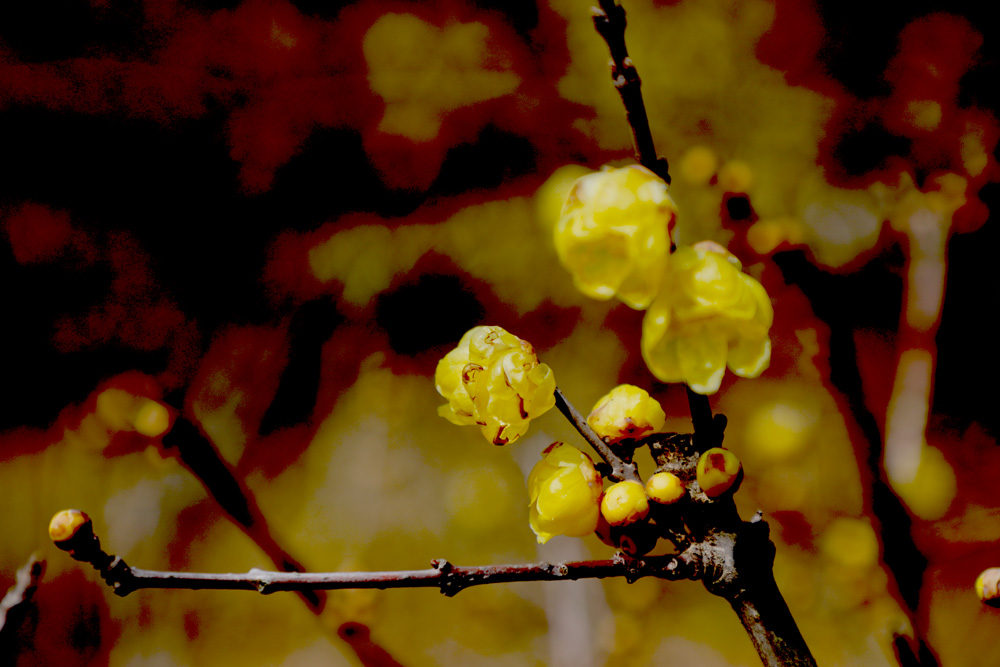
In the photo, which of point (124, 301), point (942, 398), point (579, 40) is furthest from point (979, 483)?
point (124, 301)

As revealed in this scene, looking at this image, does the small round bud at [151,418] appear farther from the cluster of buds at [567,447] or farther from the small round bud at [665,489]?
the small round bud at [665,489]

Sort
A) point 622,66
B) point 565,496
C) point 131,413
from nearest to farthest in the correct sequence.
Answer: point 622,66 → point 565,496 → point 131,413

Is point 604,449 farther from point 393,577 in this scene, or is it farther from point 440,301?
point 440,301

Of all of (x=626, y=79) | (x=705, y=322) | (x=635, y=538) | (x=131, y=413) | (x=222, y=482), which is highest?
(x=626, y=79)

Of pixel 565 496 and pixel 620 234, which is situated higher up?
pixel 620 234

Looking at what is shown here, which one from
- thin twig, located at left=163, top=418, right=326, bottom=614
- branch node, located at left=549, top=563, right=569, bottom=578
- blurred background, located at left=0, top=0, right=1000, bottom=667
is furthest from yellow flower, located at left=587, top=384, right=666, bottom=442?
thin twig, located at left=163, top=418, right=326, bottom=614

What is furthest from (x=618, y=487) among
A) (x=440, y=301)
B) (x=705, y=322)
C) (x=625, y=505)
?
(x=440, y=301)

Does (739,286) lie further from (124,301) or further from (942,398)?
(124,301)
